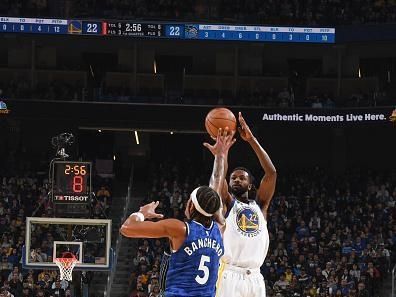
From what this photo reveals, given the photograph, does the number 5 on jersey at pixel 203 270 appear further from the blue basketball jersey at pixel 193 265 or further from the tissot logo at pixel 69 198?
the tissot logo at pixel 69 198

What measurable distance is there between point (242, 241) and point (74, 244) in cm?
1397

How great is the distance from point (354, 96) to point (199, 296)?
25.4 metres

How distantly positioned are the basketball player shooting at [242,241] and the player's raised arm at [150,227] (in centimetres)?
147

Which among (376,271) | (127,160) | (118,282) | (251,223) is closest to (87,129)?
(127,160)

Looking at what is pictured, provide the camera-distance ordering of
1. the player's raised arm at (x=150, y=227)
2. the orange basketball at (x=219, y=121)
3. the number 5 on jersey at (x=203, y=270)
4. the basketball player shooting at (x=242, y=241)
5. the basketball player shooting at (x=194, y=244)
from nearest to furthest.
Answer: the player's raised arm at (x=150, y=227)
the basketball player shooting at (x=194, y=244)
the number 5 on jersey at (x=203, y=270)
the basketball player shooting at (x=242, y=241)
the orange basketball at (x=219, y=121)

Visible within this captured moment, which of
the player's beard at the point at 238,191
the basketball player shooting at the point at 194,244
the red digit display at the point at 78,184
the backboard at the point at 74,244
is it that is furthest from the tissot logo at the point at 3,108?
the basketball player shooting at the point at 194,244

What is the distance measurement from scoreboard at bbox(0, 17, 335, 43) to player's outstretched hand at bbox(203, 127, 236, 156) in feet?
73.3

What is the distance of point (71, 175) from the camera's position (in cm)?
2191

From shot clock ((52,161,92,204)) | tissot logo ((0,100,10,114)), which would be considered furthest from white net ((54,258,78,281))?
tissot logo ((0,100,10,114))

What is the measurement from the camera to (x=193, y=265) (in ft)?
23.7

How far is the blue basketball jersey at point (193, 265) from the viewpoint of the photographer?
283 inches

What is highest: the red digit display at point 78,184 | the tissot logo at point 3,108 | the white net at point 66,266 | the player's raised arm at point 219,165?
the tissot logo at point 3,108

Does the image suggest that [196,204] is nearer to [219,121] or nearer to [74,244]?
[219,121]

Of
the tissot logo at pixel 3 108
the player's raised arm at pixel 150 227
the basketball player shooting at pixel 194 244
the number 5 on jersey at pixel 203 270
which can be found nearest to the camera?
the player's raised arm at pixel 150 227
